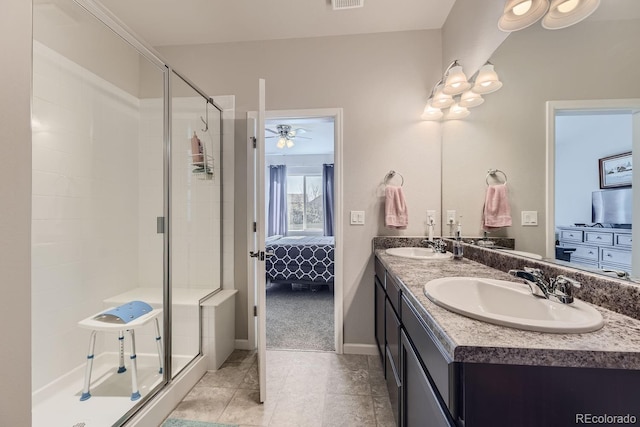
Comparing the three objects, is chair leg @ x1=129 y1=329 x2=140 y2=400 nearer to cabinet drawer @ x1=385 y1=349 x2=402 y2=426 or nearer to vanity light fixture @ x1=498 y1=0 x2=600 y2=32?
cabinet drawer @ x1=385 y1=349 x2=402 y2=426

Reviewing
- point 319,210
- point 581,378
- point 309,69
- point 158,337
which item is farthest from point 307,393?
point 319,210

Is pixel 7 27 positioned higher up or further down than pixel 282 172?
further down

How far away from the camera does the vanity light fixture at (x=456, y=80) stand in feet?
5.51

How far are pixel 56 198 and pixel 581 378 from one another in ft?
8.41

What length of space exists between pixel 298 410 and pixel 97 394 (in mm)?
1185

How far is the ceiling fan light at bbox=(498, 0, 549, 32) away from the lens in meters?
1.07

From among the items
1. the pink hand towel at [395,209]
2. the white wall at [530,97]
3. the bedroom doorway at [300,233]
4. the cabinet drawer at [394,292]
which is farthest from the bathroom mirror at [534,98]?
the bedroom doorway at [300,233]

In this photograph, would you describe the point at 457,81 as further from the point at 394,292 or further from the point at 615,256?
the point at 394,292

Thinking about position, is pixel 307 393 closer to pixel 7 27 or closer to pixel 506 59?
pixel 7 27

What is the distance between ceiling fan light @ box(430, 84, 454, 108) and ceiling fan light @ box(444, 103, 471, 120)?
4 cm

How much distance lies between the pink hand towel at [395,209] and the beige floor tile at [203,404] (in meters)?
1.62

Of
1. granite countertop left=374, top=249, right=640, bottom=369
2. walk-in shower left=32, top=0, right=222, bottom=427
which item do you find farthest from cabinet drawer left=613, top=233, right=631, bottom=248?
walk-in shower left=32, top=0, right=222, bottom=427

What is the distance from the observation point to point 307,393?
64.3 inches

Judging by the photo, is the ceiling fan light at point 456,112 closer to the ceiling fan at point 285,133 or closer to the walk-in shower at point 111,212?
the walk-in shower at point 111,212
